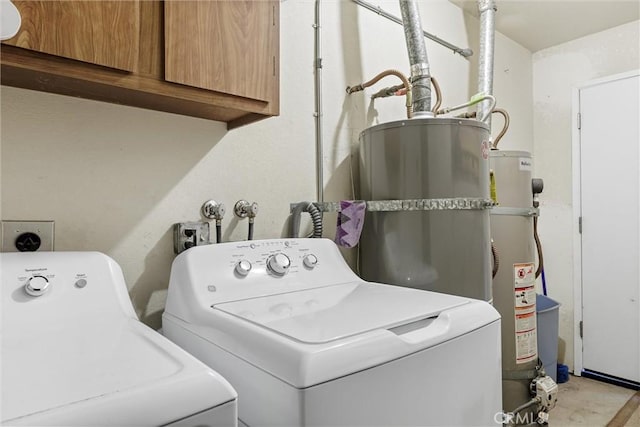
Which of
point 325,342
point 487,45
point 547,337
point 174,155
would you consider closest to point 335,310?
point 325,342

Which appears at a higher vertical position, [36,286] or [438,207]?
[438,207]

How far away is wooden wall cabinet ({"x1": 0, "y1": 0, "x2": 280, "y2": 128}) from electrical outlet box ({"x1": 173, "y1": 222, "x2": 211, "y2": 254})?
0.35m

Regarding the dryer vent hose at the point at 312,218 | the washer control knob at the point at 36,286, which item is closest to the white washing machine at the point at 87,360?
the washer control knob at the point at 36,286

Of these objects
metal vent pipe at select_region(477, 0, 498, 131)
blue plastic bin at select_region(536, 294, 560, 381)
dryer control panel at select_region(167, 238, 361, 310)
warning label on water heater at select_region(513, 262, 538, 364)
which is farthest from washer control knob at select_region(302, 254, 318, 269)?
metal vent pipe at select_region(477, 0, 498, 131)

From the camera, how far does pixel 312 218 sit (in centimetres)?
147

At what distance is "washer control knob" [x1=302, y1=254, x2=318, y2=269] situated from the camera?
1.22m

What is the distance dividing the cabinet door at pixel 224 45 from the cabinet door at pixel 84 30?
0.28 feet

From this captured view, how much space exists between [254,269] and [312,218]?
423 mm

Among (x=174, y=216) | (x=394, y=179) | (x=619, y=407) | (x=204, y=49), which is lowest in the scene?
(x=619, y=407)

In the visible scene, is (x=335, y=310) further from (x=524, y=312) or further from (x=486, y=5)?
(x=486, y=5)

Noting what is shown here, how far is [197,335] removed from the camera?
877mm

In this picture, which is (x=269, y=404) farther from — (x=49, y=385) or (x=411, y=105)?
(x=411, y=105)

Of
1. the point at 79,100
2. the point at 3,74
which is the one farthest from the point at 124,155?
the point at 3,74

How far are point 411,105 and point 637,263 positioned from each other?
2.01 meters
